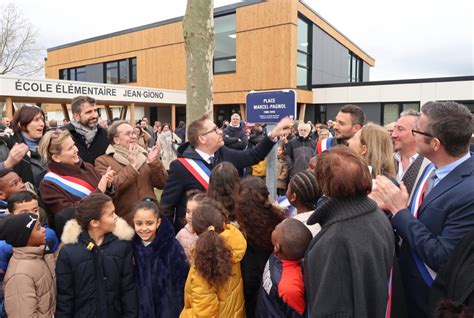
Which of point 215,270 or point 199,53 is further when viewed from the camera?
point 199,53

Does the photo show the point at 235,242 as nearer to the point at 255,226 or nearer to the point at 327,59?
the point at 255,226

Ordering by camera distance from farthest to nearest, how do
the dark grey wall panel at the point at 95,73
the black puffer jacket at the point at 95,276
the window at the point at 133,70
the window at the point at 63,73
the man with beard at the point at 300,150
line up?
the window at the point at 63,73, the dark grey wall panel at the point at 95,73, the window at the point at 133,70, the man with beard at the point at 300,150, the black puffer jacket at the point at 95,276

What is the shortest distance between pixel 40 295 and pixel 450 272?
2488mm

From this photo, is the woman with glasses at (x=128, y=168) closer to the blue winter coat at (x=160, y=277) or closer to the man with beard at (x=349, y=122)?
the blue winter coat at (x=160, y=277)

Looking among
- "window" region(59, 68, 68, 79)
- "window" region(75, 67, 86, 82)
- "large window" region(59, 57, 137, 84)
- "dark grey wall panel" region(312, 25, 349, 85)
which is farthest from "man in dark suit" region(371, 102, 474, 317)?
"window" region(59, 68, 68, 79)

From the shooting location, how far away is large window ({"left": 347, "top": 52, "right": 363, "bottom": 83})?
1159 inches

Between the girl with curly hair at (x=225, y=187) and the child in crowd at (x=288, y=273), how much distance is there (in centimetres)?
78

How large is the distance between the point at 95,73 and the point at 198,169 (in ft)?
91.3

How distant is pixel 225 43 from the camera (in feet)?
69.4

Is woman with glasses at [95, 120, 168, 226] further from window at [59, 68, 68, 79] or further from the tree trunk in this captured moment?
window at [59, 68, 68, 79]

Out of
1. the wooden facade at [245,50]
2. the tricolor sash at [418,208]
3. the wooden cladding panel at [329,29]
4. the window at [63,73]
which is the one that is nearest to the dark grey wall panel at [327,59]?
the wooden cladding panel at [329,29]

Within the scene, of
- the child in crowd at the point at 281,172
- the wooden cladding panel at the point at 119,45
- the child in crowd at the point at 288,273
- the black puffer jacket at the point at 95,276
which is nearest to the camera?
the child in crowd at the point at 288,273

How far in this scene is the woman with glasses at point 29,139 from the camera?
3690 mm

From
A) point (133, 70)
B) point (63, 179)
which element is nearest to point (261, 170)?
point (63, 179)
